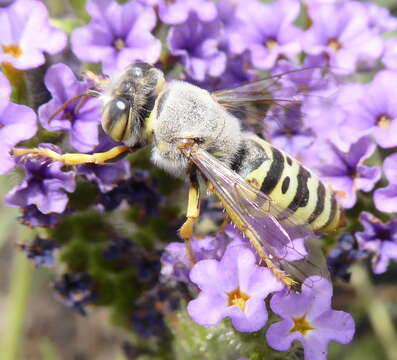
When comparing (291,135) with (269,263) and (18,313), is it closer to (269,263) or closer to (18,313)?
(269,263)

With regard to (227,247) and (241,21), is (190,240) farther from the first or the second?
(241,21)

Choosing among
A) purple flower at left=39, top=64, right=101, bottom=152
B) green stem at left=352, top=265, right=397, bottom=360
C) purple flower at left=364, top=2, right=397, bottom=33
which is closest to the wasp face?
purple flower at left=39, top=64, right=101, bottom=152

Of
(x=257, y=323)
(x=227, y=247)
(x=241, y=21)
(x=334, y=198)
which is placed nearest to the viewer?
(x=257, y=323)

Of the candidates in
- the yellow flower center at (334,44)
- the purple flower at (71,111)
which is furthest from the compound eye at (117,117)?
the yellow flower center at (334,44)

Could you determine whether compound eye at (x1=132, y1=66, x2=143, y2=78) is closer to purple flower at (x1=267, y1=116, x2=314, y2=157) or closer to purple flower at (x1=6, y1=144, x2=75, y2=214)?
purple flower at (x1=6, y1=144, x2=75, y2=214)

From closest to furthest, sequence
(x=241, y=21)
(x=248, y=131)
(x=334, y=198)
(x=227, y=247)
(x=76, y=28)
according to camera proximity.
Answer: (x=227, y=247)
(x=334, y=198)
(x=248, y=131)
(x=76, y=28)
(x=241, y=21)

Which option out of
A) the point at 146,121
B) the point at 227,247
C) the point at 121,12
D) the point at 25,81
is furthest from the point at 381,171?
the point at 25,81

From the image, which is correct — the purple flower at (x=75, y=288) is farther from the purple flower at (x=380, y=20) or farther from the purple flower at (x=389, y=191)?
the purple flower at (x=380, y=20)
